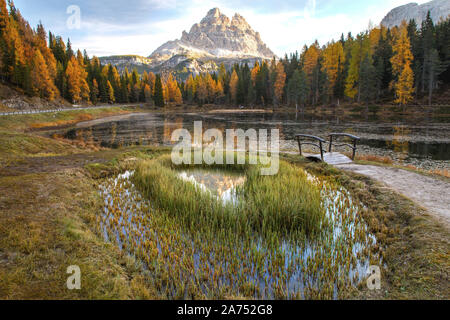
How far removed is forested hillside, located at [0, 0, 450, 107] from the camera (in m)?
58.9

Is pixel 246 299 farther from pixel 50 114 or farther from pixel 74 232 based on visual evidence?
pixel 50 114

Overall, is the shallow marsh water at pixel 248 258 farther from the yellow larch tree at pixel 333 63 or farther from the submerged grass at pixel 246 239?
the yellow larch tree at pixel 333 63

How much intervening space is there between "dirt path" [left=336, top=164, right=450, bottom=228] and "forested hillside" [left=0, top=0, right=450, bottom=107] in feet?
173

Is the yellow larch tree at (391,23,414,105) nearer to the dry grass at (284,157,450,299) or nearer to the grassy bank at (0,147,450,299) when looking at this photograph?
the dry grass at (284,157,450,299)

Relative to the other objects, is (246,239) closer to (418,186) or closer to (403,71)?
(418,186)

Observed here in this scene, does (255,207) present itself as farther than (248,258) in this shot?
Yes

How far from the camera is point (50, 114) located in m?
49.0

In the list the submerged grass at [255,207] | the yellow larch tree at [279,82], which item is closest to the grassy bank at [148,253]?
the submerged grass at [255,207]

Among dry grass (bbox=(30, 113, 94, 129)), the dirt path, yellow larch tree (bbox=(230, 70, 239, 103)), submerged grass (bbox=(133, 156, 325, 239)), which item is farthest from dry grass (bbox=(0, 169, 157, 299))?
yellow larch tree (bbox=(230, 70, 239, 103))

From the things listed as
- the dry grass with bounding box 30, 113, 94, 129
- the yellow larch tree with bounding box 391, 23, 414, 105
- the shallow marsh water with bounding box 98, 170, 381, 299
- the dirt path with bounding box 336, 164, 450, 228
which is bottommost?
the shallow marsh water with bounding box 98, 170, 381, 299

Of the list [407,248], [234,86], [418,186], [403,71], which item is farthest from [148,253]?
[234,86]

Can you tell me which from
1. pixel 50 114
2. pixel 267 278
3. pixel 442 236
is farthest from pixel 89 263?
pixel 50 114

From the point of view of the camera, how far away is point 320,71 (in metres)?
75.9

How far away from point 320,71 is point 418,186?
246 ft
